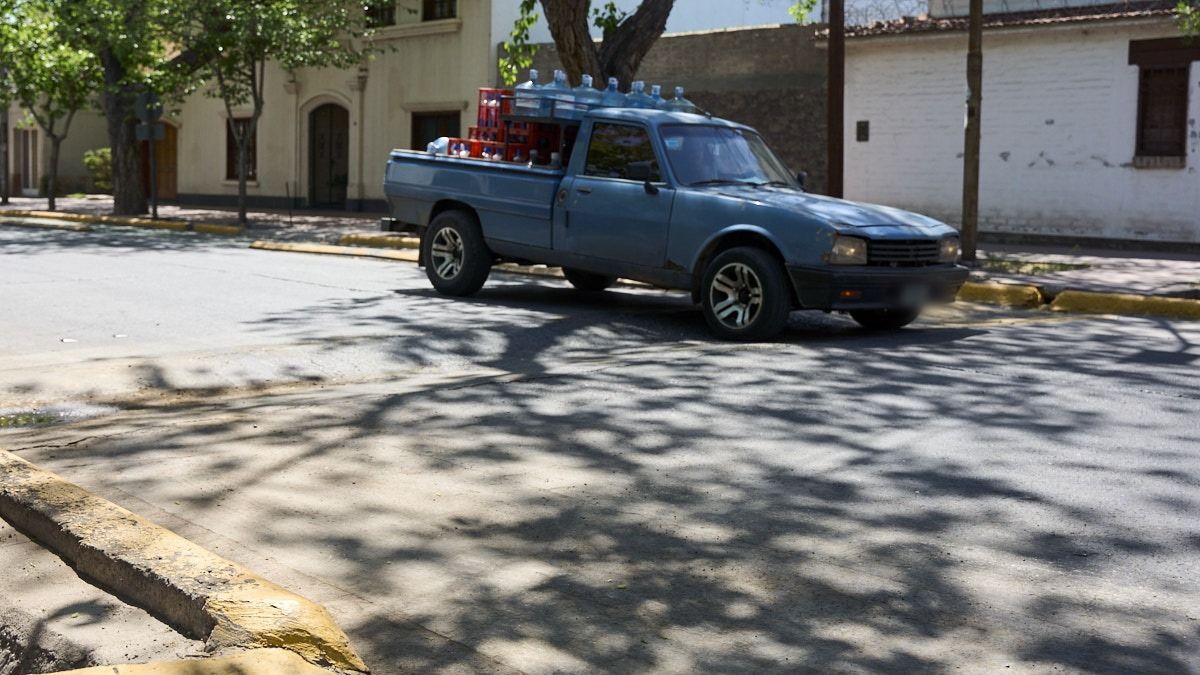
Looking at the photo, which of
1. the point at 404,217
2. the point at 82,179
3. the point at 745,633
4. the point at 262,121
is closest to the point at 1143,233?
the point at 404,217

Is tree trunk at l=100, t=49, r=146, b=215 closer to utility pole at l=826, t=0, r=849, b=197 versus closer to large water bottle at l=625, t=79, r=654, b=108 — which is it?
utility pole at l=826, t=0, r=849, b=197

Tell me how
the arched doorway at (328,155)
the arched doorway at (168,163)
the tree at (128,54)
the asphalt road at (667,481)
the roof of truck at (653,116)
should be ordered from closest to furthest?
the asphalt road at (667,481) < the roof of truck at (653,116) < the tree at (128,54) < the arched doorway at (328,155) < the arched doorway at (168,163)

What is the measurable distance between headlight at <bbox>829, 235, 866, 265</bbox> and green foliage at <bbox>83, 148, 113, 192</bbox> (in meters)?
37.2

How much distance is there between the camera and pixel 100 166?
4419 cm

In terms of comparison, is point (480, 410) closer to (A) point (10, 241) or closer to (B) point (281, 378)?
(B) point (281, 378)

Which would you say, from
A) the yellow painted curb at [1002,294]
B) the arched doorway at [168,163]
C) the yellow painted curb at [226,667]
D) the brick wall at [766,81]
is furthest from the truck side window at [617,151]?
the arched doorway at [168,163]

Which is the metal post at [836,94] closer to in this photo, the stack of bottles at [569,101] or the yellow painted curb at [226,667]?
the stack of bottles at [569,101]

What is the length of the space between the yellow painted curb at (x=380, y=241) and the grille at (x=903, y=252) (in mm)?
11450

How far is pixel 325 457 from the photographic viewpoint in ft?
20.4

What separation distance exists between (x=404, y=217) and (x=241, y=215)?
47.6 feet

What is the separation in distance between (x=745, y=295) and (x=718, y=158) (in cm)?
158

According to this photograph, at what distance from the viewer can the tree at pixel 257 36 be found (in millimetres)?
25969

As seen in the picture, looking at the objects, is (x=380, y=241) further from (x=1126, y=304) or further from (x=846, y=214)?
(x=846, y=214)

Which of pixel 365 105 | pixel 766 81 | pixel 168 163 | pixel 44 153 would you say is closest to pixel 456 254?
pixel 766 81
